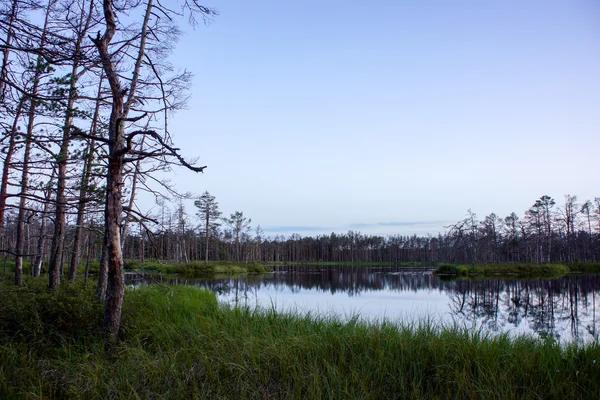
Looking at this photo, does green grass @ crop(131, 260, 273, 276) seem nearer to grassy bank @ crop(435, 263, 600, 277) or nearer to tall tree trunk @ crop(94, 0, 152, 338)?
grassy bank @ crop(435, 263, 600, 277)

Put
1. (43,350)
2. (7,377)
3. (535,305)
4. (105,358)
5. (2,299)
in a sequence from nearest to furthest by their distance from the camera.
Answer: (7,377), (105,358), (43,350), (2,299), (535,305)

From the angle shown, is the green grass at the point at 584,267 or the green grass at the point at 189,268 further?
the green grass at the point at 584,267

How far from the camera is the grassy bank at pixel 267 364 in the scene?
443 centimetres

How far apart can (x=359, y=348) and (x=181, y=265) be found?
41.5 metres

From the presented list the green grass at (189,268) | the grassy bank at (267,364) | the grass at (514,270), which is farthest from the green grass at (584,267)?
the grassy bank at (267,364)

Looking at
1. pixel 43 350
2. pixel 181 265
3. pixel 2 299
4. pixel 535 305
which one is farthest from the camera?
pixel 181 265

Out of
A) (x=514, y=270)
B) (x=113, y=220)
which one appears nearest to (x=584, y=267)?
(x=514, y=270)

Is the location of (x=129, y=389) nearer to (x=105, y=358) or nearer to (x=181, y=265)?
(x=105, y=358)

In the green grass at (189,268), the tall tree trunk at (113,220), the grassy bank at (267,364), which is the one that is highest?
the tall tree trunk at (113,220)

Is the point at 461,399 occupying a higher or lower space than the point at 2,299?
lower

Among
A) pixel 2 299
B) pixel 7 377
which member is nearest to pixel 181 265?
pixel 2 299

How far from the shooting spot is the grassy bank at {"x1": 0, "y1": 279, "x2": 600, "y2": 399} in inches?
174

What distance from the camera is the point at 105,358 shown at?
543cm

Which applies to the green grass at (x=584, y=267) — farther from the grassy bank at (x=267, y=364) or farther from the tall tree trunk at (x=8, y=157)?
the tall tree trunk at (x=8, y=157)
